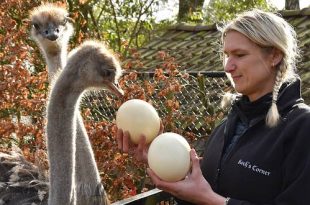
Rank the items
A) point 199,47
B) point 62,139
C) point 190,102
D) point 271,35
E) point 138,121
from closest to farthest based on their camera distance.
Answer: point 271,35
point 138,121
point 62,139
point 190,102
point 199,47

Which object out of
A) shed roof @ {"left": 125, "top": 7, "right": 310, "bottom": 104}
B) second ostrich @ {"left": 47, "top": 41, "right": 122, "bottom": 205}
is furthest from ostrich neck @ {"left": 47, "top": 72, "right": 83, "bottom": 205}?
shed roof @ {"left": 125, "top": 7, "right": 310, "bottom": 104}

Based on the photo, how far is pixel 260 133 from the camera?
248cm

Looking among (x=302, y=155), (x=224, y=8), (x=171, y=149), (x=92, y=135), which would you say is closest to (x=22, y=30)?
(x=92, y=135)

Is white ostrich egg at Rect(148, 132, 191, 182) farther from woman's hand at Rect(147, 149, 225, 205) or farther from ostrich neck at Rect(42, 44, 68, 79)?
ostrich neck at Rect(42, 44, 68, 79)

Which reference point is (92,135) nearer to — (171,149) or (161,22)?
(171,149)

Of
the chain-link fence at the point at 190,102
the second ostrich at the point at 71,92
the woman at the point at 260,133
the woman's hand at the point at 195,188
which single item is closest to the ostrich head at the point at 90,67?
the second ostrich at the point at 71,92

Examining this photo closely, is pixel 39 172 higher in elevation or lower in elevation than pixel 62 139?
lower

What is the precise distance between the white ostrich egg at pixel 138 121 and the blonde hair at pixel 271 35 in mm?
573

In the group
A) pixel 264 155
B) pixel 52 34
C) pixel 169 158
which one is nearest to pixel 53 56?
pixel 52 34

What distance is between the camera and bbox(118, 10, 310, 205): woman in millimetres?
2305

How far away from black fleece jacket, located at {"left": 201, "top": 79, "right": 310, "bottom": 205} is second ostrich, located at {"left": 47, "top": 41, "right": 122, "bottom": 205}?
31.4 inches

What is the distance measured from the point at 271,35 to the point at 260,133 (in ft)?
1.22

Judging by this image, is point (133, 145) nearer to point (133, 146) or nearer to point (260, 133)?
point (133, 146)

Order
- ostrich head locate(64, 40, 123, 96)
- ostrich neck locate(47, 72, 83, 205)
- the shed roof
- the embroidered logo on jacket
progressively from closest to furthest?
1. the embroidered logo on jacket
2. ostrich neck locate(47, 72, 83, 205)
3. ostrich head locate(64, 40, 123, 96)
4. the shed roof
